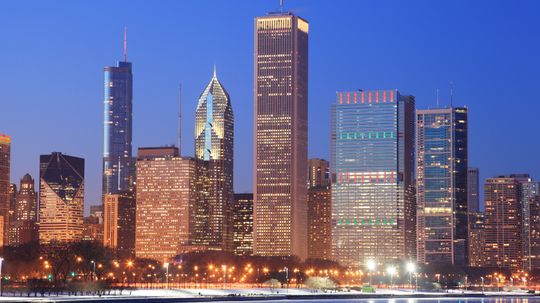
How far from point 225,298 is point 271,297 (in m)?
15.5

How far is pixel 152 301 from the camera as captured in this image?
137 m

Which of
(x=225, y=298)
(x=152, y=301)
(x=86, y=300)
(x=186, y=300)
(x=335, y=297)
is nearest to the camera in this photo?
(x=86, y=300)

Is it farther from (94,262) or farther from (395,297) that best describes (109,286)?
(395,297)

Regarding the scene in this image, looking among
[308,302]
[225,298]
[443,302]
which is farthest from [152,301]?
[443,302]

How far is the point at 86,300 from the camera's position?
125938mm

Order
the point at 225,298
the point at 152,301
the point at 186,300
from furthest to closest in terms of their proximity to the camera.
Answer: the point at 225,298
the point at 186,300
the point at 152,301

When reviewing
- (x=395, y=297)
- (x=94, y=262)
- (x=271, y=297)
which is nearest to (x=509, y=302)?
(x=395, y=297)

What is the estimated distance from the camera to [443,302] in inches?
6639

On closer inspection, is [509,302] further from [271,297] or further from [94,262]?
[94,262]

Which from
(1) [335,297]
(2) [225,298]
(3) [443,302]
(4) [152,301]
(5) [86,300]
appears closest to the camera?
(5) [86,300]

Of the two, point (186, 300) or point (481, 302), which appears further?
point (481, 302)

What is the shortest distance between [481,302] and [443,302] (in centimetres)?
638

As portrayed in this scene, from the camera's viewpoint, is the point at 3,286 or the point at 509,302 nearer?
the point at 3,286

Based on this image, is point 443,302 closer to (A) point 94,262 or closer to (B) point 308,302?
(B) point 308,302
